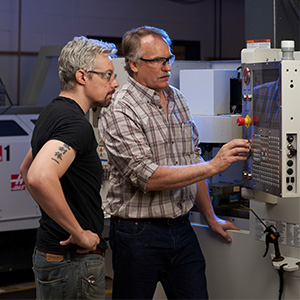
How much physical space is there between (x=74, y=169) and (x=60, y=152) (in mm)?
111

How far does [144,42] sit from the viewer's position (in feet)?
7.43

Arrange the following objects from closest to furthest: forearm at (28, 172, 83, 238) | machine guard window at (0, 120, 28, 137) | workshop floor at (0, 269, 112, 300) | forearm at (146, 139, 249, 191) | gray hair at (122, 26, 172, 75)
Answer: forearm at (28, 172, 83, 238) → forearm at (146, 139, 249, 191) → gray hair at (122, 26, 172, 75) → workshop floor at (0, 269, 112, 300) → machine guard window at (0, 120, 28, 137)

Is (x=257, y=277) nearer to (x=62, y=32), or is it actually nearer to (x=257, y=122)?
(x=257, y=122)

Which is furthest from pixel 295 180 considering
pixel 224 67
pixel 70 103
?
pixel 224 67

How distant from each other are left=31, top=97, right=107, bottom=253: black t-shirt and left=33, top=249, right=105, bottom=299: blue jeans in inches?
1.5

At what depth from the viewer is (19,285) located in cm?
438

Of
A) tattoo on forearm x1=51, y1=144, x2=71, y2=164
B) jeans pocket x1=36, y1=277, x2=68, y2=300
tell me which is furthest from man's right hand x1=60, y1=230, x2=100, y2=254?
tattoo on forearm x1=51, y1=144, x2=71, y2=164

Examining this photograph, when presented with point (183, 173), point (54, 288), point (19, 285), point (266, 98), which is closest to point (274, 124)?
point (266, 98)

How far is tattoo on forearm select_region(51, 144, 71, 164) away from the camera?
65.8 inches

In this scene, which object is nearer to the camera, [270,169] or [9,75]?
[270,169]

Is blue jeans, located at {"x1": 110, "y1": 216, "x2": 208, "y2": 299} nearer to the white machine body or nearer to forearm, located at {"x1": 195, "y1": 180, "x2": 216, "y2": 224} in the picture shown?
forearm, located at {"x1": 195, "y1": 180, "x2": 216, "y2": 224}

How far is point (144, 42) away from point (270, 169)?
0.71 m

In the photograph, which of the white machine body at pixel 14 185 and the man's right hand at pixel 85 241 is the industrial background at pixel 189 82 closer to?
the white machine body at pixel 14 185

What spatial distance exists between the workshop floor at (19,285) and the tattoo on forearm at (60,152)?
8.28ft
